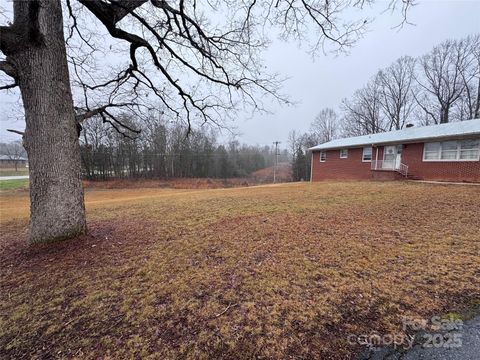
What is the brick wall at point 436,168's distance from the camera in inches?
460

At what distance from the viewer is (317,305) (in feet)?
7.14

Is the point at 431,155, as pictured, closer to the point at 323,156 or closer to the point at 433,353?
the point at 323,156

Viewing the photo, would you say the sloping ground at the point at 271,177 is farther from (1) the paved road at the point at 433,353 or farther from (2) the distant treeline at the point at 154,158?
(1) the paved road at the point at 433,353

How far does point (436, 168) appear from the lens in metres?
13.1

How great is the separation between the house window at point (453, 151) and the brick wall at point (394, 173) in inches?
9.3

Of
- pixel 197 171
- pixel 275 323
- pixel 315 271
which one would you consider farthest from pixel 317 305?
pixel 197 171

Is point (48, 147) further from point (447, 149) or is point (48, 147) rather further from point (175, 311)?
point (447, 149)

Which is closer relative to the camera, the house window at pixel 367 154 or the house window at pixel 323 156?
the house window at pixel 367 154

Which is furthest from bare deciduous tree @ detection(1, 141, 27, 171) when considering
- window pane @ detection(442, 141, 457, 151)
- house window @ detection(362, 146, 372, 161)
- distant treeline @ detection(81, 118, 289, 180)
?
window pane @ detection(442, 141, 457, 151)

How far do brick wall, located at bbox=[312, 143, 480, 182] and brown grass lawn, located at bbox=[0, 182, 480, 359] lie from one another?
10.4 metres

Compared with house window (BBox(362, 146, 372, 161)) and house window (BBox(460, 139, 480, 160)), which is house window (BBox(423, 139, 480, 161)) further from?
house window (BBox(362, 146, 372, 161))

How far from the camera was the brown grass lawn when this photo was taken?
180 cm

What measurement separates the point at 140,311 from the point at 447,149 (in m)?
16.7

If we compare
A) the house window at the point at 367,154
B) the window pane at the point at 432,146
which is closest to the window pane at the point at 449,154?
the window pane at the point at 432,146
